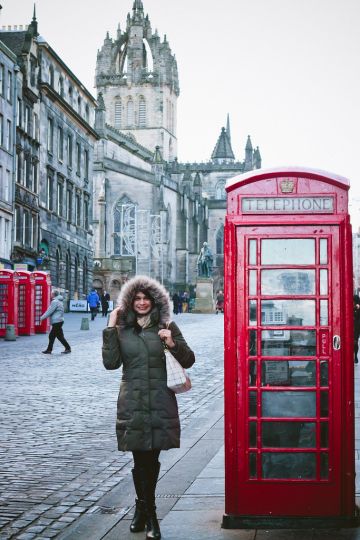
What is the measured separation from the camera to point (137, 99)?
4776 inches

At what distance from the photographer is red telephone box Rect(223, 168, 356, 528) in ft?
20.2

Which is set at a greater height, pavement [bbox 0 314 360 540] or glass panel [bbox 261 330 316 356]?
glass panel [bbox 261 330 316 356]

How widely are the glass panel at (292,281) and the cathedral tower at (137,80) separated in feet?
380

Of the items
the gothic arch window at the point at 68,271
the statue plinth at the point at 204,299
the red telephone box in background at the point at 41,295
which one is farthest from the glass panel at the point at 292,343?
the statue plinth at the point at 204,299

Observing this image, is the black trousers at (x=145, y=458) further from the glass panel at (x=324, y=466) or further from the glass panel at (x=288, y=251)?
the glass panel at (x=288, y=251)

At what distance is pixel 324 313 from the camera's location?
6168mm

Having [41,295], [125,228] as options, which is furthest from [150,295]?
[125,228]

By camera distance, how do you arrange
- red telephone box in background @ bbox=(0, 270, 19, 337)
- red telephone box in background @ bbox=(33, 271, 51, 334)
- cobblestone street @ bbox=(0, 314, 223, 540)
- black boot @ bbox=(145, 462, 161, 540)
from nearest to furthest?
black boot @ bbox=(145, 462, 161, 540)
cobblestone street @ bbox=(0, 314, 223, 540)
red telephone box in background @ bbox=(0, 270, 19, 337)
red telephone box in background @ bbox=(33, 271, 51, 334)

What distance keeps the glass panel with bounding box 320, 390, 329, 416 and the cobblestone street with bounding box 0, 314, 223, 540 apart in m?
1.91

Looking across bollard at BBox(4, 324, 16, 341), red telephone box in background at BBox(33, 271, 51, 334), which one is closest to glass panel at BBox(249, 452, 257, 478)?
bollard at BBox(4, 324, 16, 341)

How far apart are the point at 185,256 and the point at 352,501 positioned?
9065 centimetres

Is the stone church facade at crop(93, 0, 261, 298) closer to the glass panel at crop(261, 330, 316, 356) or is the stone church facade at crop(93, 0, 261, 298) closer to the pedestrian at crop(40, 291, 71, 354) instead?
the pedestrian at crop(40, 291, 71, 354)

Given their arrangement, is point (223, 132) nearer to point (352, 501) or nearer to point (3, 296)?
point (3, 296)

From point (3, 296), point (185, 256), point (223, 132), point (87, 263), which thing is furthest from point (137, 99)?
point (3, 296)
